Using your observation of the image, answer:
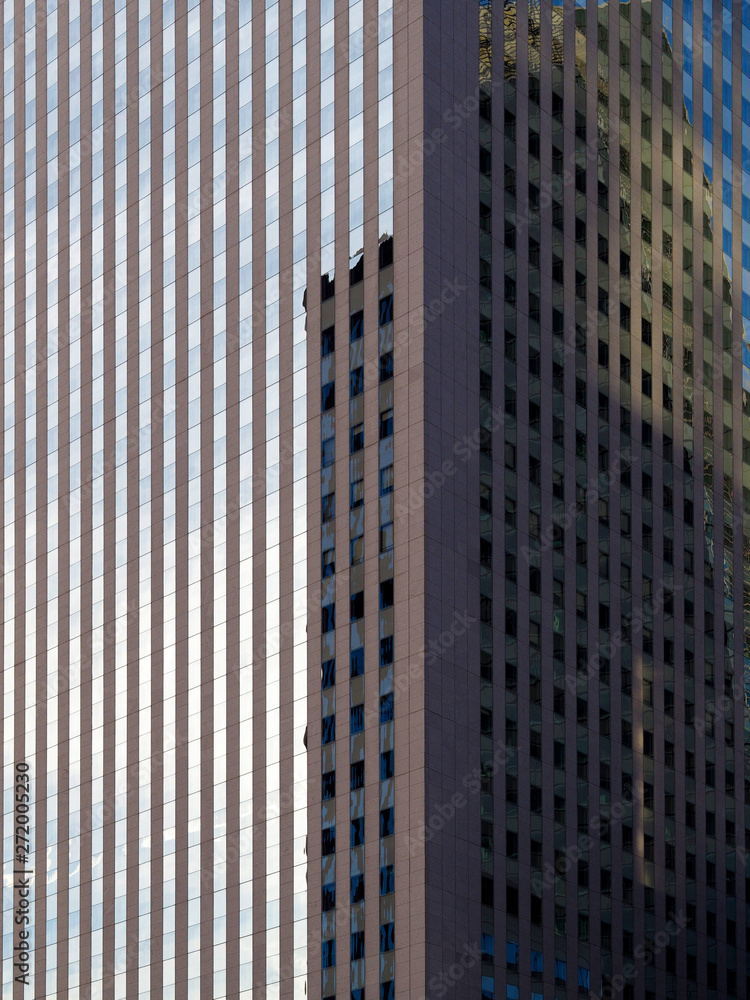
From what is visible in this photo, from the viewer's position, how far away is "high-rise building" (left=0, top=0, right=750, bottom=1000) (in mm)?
98562

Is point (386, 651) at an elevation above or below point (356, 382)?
below

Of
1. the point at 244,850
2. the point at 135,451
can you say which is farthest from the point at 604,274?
the point at 244,850

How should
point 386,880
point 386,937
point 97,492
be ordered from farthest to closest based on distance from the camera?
point 97,492, point 386,880, point 386,937

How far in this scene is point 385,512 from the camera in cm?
9956

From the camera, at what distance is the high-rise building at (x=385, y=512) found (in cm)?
9856

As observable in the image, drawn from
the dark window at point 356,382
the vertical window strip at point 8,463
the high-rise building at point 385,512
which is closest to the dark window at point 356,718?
the high-rise building at point 385,512

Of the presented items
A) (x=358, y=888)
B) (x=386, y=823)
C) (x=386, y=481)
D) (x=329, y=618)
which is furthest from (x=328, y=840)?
(x=386, y=481)

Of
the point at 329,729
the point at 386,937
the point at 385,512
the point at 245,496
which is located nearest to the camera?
the point at 386,937

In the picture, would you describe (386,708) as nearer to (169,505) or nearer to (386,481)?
(386,481)

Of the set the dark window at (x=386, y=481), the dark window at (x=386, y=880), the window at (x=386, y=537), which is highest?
the dark window at (x=386, y=481)

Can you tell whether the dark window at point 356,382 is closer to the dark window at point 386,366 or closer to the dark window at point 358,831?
the dark window at point 386,366

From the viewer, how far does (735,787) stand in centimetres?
11938

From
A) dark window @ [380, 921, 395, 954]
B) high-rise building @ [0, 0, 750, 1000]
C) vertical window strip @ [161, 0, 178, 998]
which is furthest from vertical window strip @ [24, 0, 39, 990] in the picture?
dark window @ [380, 921, 395, 954]

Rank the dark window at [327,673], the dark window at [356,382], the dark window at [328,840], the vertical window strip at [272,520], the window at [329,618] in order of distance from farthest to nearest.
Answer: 1. the dark window at [356,382]
2. the window at [329,618]
3. the vertical window strip at [272,520]
4. the dark window at [327,673]
5. the dark window at [328,840]
